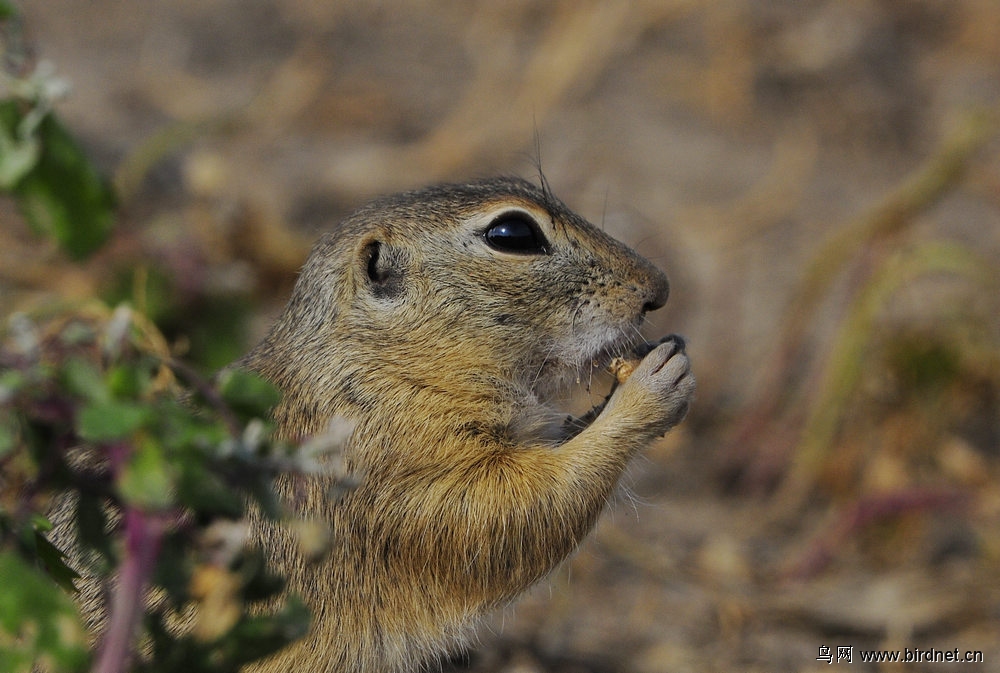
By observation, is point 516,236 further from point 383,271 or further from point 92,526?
point 92,526

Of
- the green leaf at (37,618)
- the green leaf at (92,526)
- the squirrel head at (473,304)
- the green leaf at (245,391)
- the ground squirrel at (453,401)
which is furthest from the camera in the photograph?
the squirrel head at (473,304)

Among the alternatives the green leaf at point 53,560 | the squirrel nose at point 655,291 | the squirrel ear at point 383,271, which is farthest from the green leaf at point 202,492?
the squirrel nose at point 655,291

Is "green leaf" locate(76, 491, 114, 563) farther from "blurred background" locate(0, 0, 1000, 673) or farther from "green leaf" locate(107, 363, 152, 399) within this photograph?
"blurred background" locate(0, 0, 1000, 673)

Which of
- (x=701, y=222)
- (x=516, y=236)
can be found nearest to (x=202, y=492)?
(x=516, y=236)

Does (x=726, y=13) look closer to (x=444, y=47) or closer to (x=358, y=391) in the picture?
(x=444, y=47)

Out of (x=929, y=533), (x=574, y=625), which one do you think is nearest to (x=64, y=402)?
(x=574, y=625)

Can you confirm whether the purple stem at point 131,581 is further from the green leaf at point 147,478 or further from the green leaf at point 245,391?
the green leaf at point 245,391
